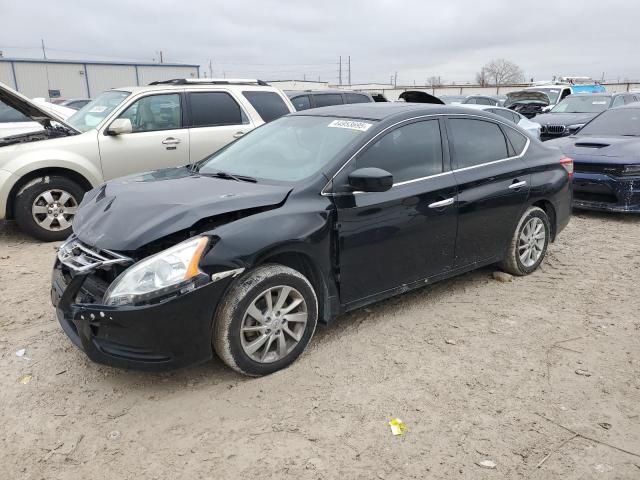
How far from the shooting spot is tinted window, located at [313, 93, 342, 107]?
37.1 feet

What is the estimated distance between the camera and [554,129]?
12062mm

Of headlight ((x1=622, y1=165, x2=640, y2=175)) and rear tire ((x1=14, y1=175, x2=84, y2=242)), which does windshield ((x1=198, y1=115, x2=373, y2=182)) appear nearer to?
rear tire ((x1=14, y1=175, x2=84, y2=242))

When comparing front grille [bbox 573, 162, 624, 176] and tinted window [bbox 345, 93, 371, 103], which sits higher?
tinted window [bbox 345, 93, 371, 103]

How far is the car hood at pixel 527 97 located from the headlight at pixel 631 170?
1155 cm

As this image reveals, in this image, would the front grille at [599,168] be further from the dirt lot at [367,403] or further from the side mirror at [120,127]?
the side mirror at [120,127]

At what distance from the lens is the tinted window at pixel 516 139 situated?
4914mm

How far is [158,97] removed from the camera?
684 centimetres

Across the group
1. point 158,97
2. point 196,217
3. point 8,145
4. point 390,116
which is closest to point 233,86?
point 158,97

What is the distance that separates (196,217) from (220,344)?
0.76 meters

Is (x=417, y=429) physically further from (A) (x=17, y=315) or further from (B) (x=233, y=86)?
(B) (x=233, y=86)

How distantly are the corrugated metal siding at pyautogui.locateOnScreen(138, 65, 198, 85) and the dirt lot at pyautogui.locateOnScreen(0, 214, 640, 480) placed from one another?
1538 inches

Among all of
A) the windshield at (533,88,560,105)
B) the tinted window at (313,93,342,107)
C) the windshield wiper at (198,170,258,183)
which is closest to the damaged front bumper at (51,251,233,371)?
the windshield wiper at (198,170,258,183)

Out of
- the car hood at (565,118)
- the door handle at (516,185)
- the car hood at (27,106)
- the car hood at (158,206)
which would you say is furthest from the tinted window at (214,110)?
the car hood at (565,118)

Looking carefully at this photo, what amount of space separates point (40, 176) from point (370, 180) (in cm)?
448
